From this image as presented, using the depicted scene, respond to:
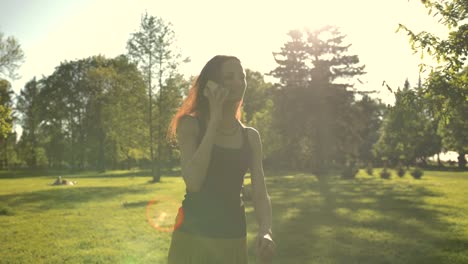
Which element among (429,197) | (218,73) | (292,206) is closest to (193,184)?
(218,73)

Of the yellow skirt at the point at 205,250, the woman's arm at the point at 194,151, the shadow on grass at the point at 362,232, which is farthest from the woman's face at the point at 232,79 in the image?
the shadow on grass at the point at 362,232

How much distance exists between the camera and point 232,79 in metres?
3.03

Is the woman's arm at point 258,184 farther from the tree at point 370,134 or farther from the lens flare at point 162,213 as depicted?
the tree at point 370,134

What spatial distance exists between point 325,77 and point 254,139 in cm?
4927

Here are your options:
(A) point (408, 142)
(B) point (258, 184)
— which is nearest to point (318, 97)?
(A) point (408, 142)

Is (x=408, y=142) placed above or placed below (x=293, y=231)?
above

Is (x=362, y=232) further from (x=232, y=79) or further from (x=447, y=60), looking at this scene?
(x=232, y=79)

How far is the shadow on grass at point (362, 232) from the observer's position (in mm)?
10609

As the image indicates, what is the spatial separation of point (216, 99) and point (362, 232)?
1220cm

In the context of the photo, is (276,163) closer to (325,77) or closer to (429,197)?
(325,77)

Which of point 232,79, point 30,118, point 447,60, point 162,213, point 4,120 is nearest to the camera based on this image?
point 232,79

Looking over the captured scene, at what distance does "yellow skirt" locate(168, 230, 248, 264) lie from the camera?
2826 millimetres

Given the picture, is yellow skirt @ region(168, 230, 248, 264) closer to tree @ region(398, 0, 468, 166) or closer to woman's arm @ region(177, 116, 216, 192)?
woman's arm @ region(177, 116, 216, 192)

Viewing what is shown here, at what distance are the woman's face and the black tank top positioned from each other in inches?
13.8
